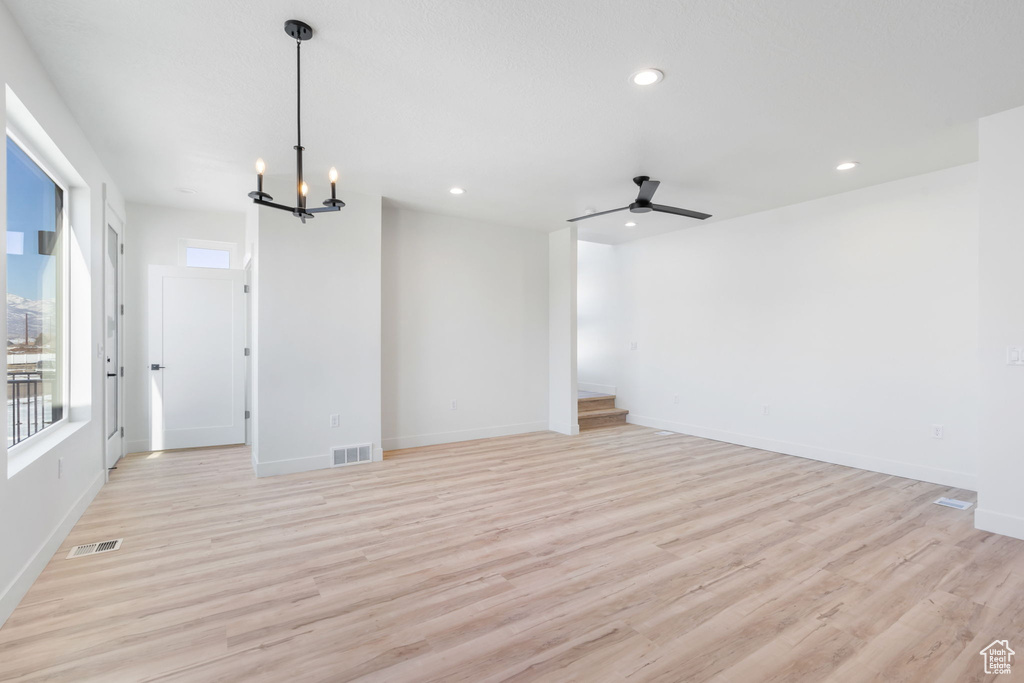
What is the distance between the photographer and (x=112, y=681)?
174 cm

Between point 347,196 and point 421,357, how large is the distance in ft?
6.38

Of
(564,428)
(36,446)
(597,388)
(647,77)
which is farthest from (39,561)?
(597,388)

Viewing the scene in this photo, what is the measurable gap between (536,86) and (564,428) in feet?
14.7

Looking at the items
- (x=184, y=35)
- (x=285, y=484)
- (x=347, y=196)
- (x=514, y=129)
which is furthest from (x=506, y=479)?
(x=184, y=35)

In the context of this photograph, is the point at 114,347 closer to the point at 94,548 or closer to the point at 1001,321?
the point at 94,548

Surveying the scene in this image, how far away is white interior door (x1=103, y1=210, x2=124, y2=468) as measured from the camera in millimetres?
4609

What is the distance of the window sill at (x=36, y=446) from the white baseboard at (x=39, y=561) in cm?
48

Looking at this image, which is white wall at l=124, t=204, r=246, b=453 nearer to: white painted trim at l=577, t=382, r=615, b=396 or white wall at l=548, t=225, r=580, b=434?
white wall at l=548, t=225, r=580, b=434

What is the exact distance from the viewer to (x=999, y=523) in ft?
10.1

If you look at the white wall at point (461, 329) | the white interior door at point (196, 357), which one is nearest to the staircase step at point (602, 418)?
the white wall at point (461, 329)

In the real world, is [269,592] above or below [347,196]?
below

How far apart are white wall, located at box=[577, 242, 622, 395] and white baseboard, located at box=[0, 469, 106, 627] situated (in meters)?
6.16

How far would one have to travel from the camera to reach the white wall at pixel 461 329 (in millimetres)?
5527

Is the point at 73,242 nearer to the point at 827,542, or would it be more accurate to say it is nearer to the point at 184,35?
the point at 184,35
